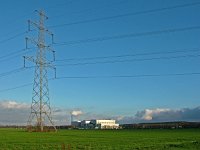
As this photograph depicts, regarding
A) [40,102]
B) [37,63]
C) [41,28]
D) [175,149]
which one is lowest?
[175,149]

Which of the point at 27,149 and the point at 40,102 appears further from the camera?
→ the point at 40,102

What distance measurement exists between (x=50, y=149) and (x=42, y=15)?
166 ft

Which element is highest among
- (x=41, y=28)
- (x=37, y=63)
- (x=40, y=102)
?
(x=41, y=28)

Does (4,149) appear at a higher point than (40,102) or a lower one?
lower

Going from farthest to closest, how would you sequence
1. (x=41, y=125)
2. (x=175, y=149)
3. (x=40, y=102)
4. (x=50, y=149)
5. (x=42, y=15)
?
(x=41, y=125)
(x=40, y=102)
(x=42, y=15)
(x=175, y=149)
(x=50, y=149)

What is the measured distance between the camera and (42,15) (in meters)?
87.7

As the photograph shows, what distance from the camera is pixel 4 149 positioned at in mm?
42500

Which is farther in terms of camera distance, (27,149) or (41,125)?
(41,125)

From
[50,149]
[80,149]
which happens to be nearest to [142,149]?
[80,149]

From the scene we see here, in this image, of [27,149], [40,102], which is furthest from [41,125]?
[27,149]

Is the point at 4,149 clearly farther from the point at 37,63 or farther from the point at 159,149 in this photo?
the point at 37,63

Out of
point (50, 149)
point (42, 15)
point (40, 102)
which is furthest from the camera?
point (40, 102)

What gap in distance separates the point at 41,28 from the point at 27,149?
165 ft

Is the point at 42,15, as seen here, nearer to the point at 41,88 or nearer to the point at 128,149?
the point at 41,88
